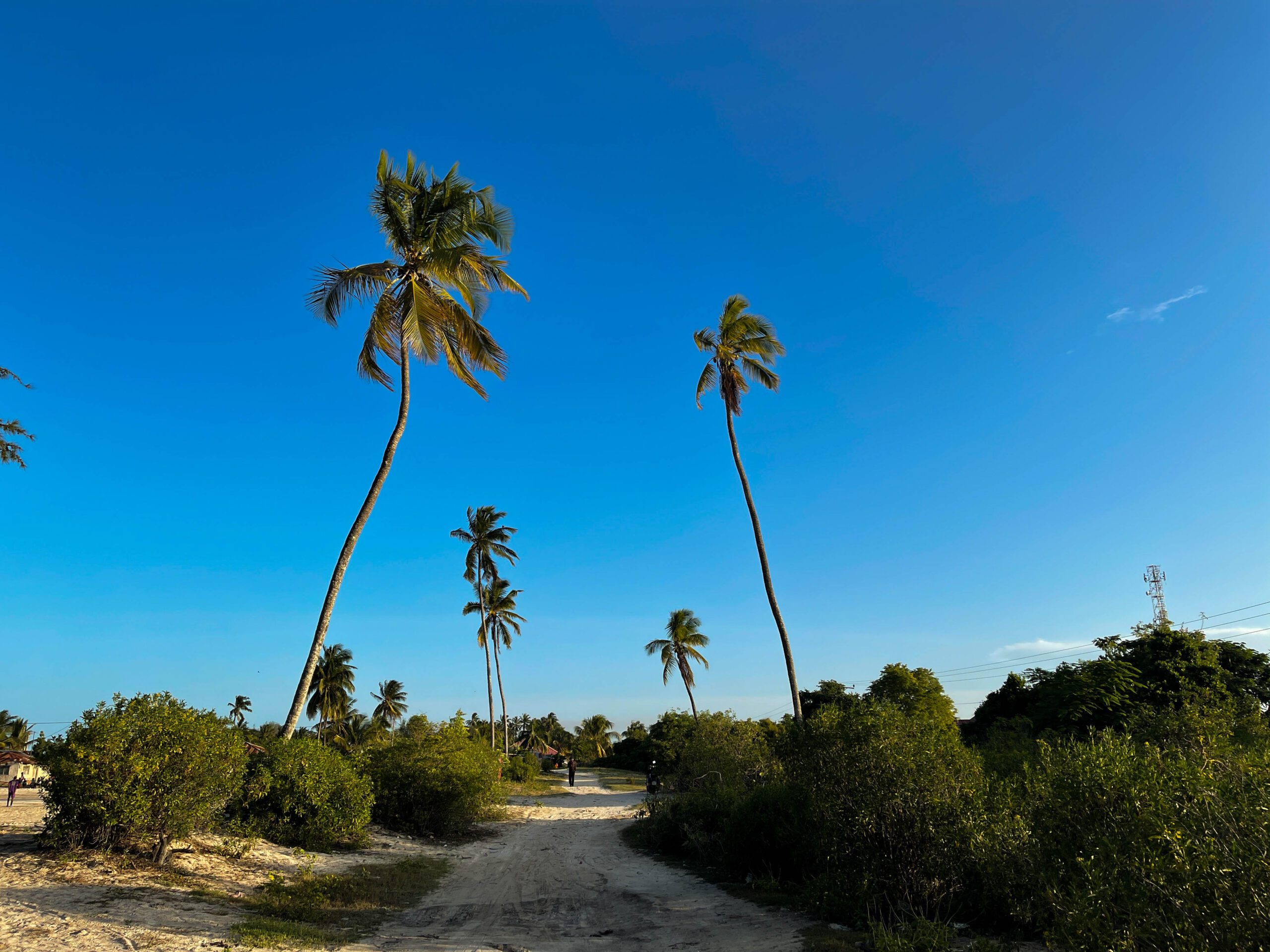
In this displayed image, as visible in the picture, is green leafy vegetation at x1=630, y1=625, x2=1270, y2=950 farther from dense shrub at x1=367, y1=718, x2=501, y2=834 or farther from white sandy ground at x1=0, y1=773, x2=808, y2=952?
dense shrub at x1=367, y1=718, x2=501, y2=834

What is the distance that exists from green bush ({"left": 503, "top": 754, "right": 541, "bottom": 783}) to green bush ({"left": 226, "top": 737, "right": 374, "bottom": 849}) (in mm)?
23940

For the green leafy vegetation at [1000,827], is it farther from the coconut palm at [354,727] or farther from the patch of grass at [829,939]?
the coconut palm at [354,727]

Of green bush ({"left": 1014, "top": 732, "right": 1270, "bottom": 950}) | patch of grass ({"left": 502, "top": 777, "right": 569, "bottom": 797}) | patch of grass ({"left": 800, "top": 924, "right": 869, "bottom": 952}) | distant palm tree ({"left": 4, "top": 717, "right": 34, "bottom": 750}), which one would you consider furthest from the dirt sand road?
distant palm tree ({"left": 4, "top": 717, "right": 34, "bottom": 750})

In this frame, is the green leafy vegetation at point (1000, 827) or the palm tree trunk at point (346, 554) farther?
the palm tree trunk at point (346, 554)

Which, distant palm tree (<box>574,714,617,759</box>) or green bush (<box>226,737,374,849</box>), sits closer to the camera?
green bush (<box>226,737,374,849</box>)

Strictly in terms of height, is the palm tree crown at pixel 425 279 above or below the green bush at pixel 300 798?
above

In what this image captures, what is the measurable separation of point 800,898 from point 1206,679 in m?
22.2

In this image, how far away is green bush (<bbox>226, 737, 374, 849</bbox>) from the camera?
12789 millimetres

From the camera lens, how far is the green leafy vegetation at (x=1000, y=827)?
409 cm

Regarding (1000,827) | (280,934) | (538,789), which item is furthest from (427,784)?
(538,789)

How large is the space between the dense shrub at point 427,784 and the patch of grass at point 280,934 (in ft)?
33.0

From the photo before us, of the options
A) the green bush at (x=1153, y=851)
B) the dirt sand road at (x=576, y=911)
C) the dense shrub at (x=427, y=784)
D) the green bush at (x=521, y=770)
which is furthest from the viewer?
the green bush at (x=521, y=770)

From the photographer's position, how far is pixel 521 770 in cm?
3944

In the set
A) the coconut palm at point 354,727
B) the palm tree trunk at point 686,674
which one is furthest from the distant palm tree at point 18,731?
the palm tree trunk at point 686,674
